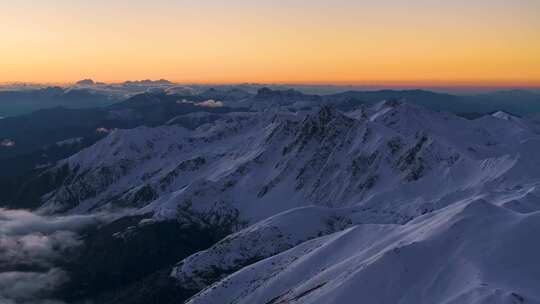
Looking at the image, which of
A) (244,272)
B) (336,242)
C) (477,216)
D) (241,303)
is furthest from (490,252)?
(244,272)

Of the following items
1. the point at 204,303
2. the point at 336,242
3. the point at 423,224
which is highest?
the point at 423,224

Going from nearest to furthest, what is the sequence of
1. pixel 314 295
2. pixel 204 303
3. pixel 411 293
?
1. pixel 411 293
2. pixel 314 295
3. pixel 204 303

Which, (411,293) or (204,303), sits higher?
(411,293)

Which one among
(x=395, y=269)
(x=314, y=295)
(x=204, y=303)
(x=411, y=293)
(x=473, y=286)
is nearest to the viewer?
(x=473, y=286)

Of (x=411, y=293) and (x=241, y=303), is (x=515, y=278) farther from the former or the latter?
(x=241, y=303)

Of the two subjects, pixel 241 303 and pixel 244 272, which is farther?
pixel 244 272

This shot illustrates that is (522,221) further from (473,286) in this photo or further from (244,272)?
(244,272)
